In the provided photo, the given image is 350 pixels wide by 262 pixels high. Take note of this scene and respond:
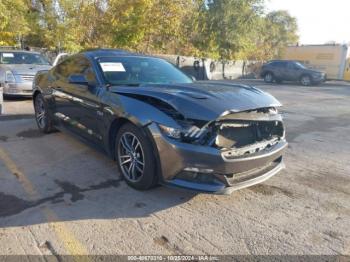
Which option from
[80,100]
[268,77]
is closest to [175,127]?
[80,100]

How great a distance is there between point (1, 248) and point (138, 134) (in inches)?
61.9

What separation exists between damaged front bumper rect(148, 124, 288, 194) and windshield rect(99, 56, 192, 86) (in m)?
1.17

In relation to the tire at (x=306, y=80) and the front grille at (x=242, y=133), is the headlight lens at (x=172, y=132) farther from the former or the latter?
the tire at (x=306, y=80)

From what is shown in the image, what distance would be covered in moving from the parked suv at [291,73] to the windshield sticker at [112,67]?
18.4 metres

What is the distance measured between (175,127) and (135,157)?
0.73 meters

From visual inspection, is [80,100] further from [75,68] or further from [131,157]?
[131,157]

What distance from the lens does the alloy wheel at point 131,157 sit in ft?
11.2

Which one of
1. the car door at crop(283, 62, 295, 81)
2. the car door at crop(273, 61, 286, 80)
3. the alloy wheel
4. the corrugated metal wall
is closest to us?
the alloy wheel

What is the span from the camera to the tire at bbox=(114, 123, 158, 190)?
10.6 feet

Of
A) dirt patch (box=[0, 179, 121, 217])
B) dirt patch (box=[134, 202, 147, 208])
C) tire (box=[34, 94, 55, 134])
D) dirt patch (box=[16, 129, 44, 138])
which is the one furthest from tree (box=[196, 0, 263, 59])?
dirt patch (box=[134, 202, 147, 208])

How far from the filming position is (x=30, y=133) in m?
5.79

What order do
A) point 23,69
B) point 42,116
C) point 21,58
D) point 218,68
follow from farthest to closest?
point 218,68
point 21,58
point 23,69
point 42,116

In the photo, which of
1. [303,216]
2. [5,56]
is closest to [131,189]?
[303,216]

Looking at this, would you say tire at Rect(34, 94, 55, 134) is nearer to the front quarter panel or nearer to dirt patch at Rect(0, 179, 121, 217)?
dirt patch at Rect(0, 179, 121, 217)
